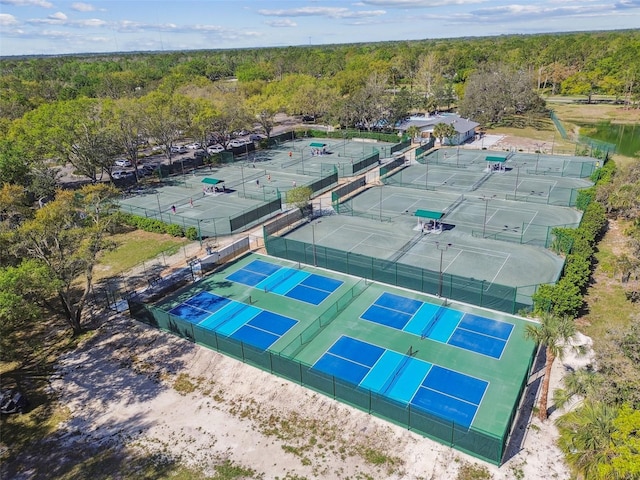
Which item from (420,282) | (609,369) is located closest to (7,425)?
(420,282)

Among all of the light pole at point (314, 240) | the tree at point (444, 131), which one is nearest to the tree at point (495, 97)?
the tree at point (444, 131)

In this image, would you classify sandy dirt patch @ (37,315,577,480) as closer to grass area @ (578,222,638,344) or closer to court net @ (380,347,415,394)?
court net @ (380,347,415,394)

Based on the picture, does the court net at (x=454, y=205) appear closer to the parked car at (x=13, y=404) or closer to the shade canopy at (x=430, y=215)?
the shade canopy at (x=430, y=215)

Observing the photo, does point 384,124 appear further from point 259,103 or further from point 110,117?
point 110,117

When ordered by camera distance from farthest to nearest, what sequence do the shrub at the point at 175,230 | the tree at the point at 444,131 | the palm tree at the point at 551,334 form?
the tree at the point at 444,131, the shrub at the point at 175,230, the palm tree at the point at 551,334

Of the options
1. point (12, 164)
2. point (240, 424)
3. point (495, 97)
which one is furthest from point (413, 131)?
point (240, 424)
